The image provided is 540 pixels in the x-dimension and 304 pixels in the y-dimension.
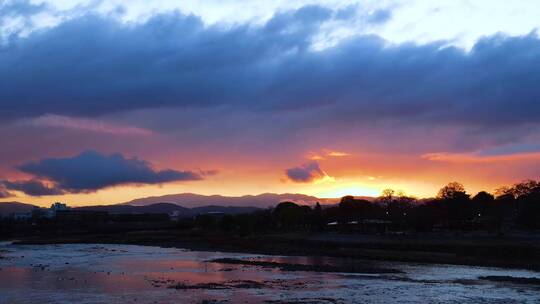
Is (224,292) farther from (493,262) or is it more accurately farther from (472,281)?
(493,262)

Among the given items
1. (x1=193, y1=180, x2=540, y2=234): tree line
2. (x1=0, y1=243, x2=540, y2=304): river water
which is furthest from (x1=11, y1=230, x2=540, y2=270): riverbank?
(x1=193, y1=180, x2=540, y2=234): tree line

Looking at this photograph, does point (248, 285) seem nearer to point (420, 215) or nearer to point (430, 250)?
point (430, 250)

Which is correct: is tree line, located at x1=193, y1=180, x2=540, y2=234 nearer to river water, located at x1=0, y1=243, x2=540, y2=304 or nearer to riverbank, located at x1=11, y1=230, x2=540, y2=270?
riverbank, located at x1=11, y1=230, x2=540, y2=270

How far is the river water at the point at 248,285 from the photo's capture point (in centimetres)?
3081

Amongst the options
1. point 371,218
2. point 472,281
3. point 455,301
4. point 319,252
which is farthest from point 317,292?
point 371,218

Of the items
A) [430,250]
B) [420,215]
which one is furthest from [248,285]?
[420,215]

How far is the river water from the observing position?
101 ft

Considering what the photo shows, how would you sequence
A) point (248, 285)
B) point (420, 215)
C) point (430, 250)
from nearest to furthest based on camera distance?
point (248, 285) < point (430, 250) < point (420, 215)

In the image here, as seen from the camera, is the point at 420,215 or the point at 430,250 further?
the point at 420,215

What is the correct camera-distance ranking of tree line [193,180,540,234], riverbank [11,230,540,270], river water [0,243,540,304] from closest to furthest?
river water [0,243,540,304], riverbank [11,230,540,270], tree line [193,180,540,234]

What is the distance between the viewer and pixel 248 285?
36.8m

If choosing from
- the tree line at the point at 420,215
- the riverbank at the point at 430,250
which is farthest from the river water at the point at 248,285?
the tree line at the point at 420,215

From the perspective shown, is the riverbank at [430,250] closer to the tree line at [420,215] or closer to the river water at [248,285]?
the river water at [248,285]

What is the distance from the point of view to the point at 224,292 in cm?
3334
